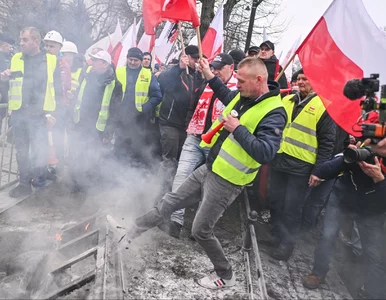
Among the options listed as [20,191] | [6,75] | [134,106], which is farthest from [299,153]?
[6,75]

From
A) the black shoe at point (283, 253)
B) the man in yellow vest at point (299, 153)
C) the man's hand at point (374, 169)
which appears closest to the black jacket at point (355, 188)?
the man's hand at point (374, 169)

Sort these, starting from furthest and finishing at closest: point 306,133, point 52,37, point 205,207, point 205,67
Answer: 1. point 52,37
2. point 306,133
3. point 205,67
4. point 205,207

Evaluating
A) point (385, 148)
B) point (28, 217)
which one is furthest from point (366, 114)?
point (28, 217)

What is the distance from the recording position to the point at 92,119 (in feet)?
18.6

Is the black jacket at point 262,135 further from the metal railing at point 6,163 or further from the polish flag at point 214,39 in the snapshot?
the polish flag at point 214,39

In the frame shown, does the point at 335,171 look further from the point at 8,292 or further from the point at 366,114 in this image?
the point at 8,292

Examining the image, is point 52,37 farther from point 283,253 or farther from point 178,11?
point 283,253

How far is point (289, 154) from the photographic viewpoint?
164 inches

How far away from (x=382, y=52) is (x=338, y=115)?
788 mm

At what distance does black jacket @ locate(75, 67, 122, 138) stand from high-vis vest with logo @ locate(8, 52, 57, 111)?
555mm

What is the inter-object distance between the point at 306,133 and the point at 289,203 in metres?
0.87

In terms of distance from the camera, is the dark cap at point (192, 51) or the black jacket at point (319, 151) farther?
the dark cap at point (192, 51)

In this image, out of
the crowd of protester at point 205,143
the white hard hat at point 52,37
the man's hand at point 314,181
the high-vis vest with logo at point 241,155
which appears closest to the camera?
the high-vis vest with logo at point 241,155

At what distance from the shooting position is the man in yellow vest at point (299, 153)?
3982 millimetres
